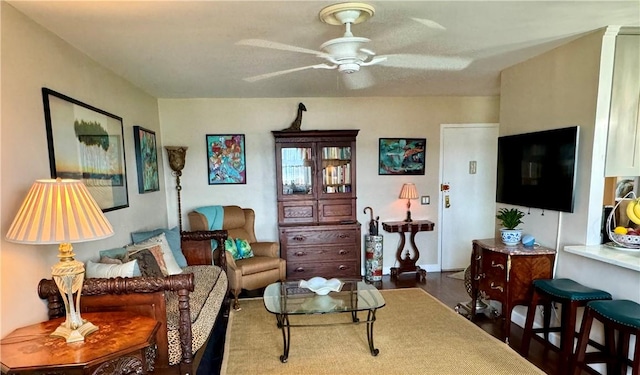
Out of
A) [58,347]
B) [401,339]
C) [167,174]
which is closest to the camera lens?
[58,347]

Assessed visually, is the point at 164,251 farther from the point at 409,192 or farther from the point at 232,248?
the point at 409,192

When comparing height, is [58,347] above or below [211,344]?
above

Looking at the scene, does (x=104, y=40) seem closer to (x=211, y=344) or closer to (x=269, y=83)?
(x=269, y=83)

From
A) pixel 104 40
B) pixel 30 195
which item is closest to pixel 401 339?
pixel 30 195

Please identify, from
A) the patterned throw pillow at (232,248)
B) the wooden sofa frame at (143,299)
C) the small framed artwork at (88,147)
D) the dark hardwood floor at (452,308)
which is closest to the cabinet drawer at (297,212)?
the patterned throw pillow at (232,248)

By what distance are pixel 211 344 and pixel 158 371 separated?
2.71ft

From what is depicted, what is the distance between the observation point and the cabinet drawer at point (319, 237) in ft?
13.1

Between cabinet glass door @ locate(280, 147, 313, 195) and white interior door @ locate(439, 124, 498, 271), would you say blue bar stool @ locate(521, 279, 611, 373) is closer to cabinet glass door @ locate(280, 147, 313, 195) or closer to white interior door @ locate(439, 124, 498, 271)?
white interior door @ locate(439, 124, 498, 271)

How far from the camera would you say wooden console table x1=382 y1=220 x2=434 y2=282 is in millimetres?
4246

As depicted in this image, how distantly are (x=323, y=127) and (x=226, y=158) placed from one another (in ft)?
4.34

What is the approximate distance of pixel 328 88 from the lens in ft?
12.5

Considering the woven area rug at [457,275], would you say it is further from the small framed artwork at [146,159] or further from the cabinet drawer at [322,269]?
the small framed artwork at [146,159]

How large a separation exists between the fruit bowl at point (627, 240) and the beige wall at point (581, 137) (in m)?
0.12

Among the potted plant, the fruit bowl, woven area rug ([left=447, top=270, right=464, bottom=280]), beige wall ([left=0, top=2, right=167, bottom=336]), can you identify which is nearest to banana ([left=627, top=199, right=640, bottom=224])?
the fruit bowl
